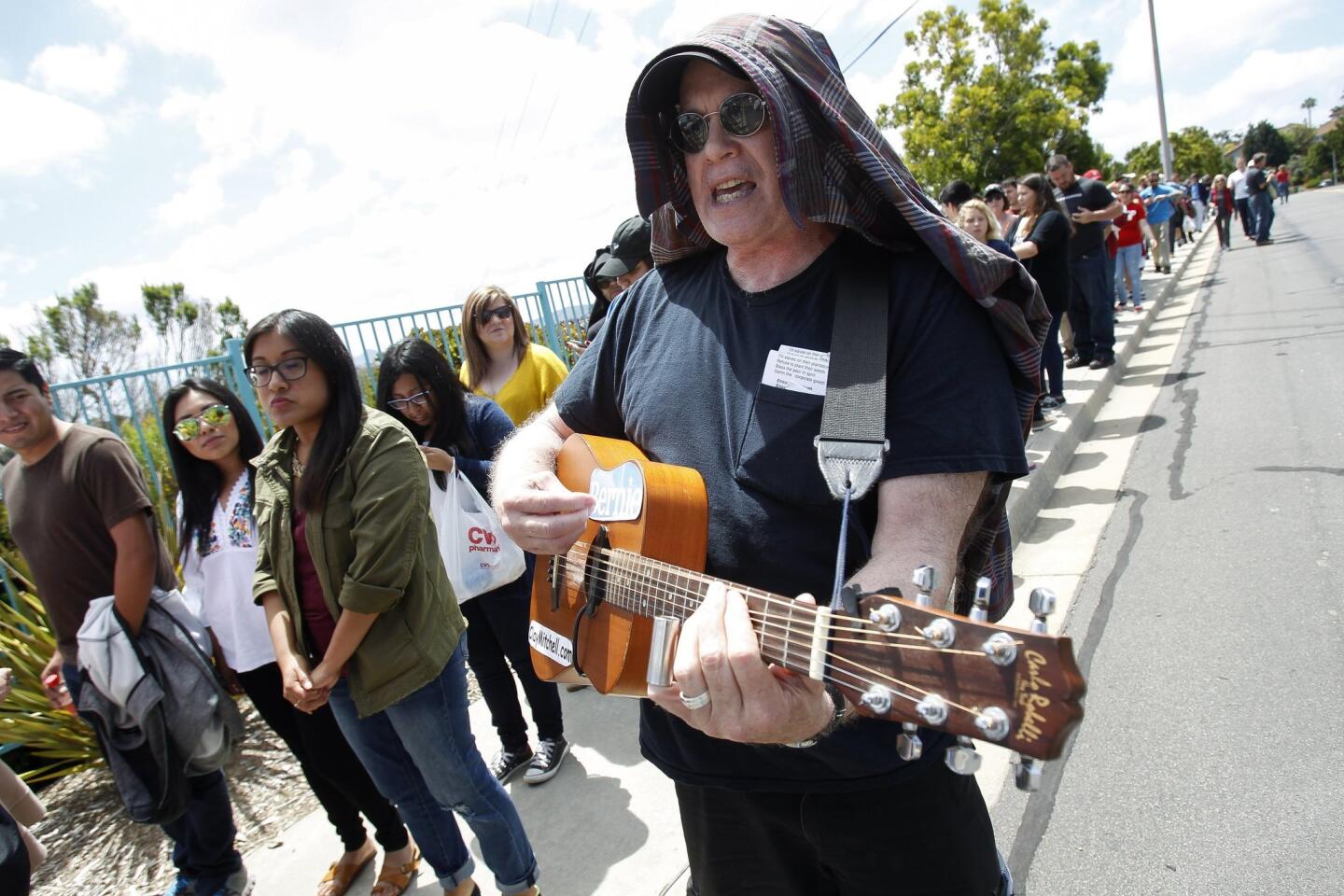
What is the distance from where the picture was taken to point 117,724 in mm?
2916

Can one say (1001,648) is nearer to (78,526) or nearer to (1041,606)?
(1041,606)

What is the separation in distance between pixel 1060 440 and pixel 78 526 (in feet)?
20.1

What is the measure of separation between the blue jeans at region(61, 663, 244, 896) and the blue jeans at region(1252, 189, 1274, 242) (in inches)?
867

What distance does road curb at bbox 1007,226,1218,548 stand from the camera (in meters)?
4.92

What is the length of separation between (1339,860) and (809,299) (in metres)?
2.23

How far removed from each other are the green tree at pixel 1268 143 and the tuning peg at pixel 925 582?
10145cm

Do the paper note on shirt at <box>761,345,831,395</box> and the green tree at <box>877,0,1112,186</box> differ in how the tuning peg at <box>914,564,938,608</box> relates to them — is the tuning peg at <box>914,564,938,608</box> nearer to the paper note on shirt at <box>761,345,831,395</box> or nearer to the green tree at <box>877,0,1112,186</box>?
the paper note on shirt at <box>761,345,831,395</box>

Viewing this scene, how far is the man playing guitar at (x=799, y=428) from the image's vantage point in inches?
48.5

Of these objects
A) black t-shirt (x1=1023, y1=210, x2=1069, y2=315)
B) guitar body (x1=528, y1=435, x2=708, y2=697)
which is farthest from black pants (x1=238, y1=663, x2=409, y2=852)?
black t-shirt (x1=1023, y1=210, x2=1069, y2=315)

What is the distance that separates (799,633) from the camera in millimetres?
1204

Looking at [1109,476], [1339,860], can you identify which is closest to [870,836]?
[1339,860]

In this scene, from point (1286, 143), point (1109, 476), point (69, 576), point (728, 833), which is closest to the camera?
point (728, 833)

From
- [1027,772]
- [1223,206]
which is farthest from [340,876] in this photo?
[1223,206]

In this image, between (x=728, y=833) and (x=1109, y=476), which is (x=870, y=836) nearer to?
(x=728, y=833)
